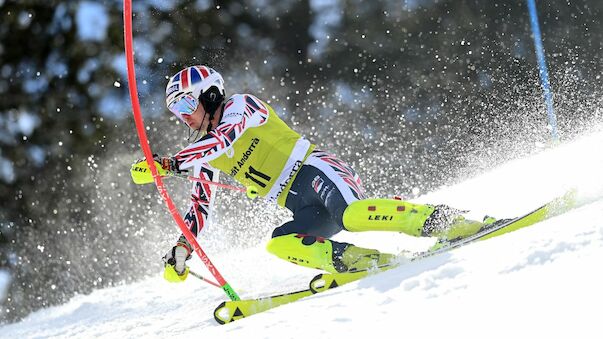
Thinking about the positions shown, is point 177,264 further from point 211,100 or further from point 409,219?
point 409,219

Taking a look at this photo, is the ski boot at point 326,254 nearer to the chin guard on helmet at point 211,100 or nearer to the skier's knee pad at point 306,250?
the skier's knee pad at point 306,250

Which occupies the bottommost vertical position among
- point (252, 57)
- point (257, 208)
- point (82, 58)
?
point (257, 208)

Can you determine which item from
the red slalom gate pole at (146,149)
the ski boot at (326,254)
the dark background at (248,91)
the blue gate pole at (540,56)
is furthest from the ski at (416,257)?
the blue gate pole at (540,56)

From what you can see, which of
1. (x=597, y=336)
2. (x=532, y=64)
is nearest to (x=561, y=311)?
(x=597, y=336)

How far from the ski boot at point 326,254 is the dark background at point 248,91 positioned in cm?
1323

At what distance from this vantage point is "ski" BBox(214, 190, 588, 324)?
11.0 feet

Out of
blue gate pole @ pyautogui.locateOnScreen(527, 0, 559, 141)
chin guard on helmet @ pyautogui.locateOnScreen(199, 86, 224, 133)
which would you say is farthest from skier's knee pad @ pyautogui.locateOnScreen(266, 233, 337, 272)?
blue gate pole @ pyautogui.locateOnScreen(527, 0, 559, 141)

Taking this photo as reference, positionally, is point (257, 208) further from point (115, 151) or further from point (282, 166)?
point (282, 166)

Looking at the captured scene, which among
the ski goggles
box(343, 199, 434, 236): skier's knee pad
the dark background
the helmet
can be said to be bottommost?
box(343, 199, 434, 236): skier's knee pad

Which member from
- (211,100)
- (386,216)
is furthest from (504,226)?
(211,100)

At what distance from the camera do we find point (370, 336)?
230 cm

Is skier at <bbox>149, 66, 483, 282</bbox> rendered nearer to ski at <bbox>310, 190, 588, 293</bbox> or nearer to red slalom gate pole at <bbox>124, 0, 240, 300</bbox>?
red slalom gate pole at <bbox>124, 0, 240, 300</bbox>

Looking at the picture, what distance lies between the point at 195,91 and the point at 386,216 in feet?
4.18

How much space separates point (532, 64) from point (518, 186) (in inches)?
549
